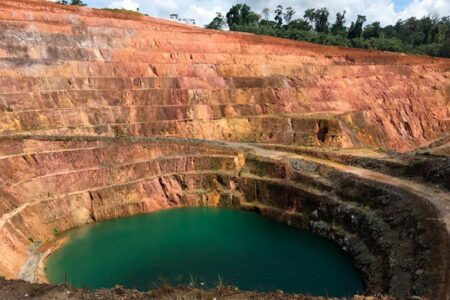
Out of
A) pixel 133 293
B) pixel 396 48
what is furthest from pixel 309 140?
pixel 396 48

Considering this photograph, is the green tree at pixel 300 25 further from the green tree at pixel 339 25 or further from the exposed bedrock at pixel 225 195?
the exposed bedrock at pixel 225 195

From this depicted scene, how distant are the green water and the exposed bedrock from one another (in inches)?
62.3

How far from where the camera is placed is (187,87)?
54156mm

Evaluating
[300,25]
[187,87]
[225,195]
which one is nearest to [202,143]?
[225,195]

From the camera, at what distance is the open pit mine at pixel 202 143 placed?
29891 mm

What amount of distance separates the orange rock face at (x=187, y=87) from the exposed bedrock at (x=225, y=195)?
5.31 metres

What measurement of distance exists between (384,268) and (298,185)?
1318cm

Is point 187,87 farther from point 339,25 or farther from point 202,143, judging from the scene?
point 339,25

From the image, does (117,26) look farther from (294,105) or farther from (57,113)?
(294,105)

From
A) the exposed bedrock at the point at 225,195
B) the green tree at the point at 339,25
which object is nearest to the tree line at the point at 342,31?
the green tree at the point at 339,25

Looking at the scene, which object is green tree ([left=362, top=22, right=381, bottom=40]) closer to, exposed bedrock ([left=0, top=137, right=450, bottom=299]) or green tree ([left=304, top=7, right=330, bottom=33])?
green tree ([left=304, top=7, right=330, bottom=33])

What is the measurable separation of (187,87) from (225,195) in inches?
675

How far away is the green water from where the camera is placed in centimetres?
2686

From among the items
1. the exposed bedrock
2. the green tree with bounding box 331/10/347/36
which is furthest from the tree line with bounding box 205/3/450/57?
the exposed bedrock
